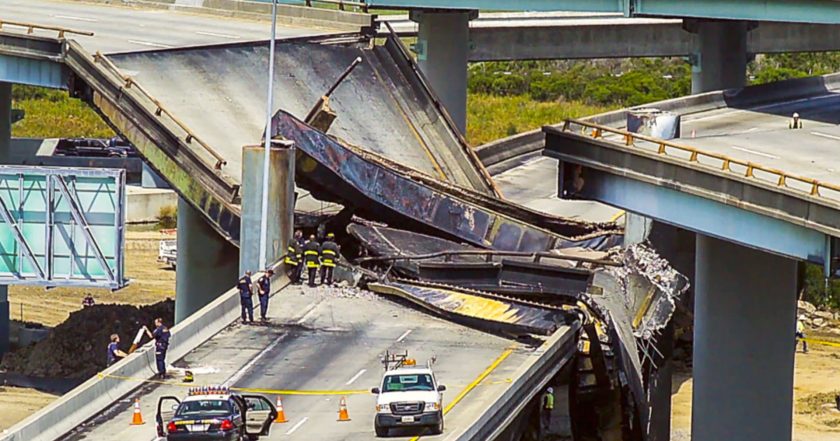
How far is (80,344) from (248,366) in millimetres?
26607

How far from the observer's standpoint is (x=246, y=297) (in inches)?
1940

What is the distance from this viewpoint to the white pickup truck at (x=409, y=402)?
39062mm

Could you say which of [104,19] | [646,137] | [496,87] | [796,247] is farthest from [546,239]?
[496,87]

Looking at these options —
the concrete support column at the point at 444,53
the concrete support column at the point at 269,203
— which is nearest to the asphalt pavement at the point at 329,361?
the concrete support column at the point at 269,203

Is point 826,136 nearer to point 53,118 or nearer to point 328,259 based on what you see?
point 328,259

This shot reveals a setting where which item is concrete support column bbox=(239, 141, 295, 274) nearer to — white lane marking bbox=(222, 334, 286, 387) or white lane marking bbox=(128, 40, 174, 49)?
white lane marking bbox=(222, 334, 286, 387)

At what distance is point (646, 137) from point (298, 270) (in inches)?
403

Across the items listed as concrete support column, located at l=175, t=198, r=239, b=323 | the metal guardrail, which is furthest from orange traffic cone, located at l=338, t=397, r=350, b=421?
concrete support column, located at l=175, t=198, r=239, b=323

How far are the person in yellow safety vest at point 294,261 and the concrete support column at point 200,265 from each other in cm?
1179

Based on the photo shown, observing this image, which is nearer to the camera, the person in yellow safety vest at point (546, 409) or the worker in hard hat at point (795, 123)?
the person in yellow safety vest at point (546, 409)

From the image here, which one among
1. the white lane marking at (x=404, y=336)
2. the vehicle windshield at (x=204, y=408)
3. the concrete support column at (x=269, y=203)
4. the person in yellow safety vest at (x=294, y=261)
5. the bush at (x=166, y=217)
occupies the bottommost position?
the bush at (x=166, y=217)

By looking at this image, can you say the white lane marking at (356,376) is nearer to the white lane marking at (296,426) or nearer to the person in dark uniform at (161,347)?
the white lane marking at (296,426)

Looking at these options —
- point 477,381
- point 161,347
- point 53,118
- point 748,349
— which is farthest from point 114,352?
point 53,118

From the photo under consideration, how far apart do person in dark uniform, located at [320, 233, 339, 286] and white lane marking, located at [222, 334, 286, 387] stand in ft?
18.9
